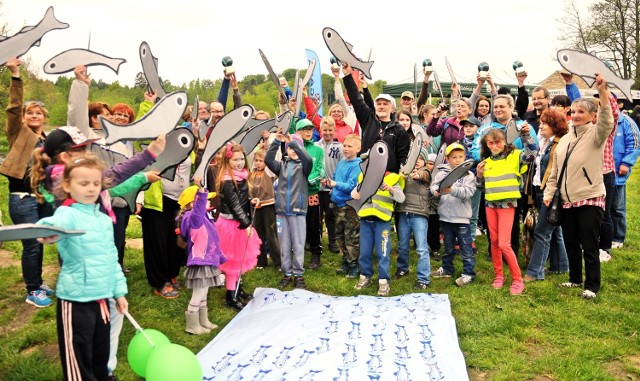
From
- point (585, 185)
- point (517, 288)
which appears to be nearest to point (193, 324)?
point (517, 288)

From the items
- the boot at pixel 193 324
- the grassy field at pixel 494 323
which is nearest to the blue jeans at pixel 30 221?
the grassy field at pixel 494 323

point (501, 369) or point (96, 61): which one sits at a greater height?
point (96, 61)

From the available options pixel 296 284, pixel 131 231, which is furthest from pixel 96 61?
pixel 131 231

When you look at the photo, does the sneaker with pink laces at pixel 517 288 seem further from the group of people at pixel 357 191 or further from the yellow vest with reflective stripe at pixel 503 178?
the yellow vest with reflective stripe at pixel 503 178

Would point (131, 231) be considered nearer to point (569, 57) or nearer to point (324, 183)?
point (324, 183)

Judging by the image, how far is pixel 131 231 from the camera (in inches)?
338

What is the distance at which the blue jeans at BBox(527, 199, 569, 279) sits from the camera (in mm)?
5449

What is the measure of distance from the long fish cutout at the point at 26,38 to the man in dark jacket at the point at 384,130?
289 centimetres

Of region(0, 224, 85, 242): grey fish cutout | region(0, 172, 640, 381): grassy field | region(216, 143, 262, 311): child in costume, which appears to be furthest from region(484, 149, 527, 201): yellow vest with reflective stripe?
region(0, 224, 85, 242): grey fish cutout

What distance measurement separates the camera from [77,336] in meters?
2.80

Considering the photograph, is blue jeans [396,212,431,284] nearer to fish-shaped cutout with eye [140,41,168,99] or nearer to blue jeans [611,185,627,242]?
blue jeans [611,185,627,242]

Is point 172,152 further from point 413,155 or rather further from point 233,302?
point 413,155

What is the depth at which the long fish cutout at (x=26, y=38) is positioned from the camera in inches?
151

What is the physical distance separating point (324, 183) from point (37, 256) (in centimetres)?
309
